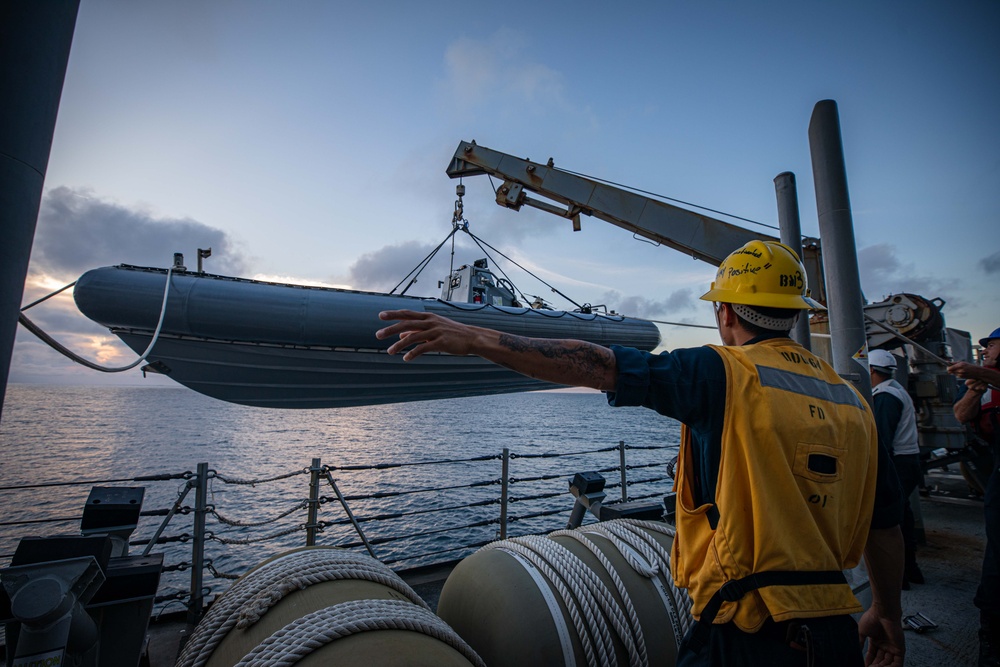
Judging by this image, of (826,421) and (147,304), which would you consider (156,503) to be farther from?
(826,421)

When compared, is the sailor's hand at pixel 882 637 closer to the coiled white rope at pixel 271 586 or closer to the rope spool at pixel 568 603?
the rope spool at pixel 568 603

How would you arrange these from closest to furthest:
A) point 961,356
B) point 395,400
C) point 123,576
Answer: point 123,576 → point 961,356 → point 395,400

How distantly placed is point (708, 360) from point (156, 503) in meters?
10.6

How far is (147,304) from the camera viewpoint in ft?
14.8

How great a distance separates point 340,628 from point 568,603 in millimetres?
755

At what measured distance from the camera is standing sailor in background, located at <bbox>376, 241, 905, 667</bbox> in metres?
0.89

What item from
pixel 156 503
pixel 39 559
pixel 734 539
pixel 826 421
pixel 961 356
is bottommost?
pixel 156 503

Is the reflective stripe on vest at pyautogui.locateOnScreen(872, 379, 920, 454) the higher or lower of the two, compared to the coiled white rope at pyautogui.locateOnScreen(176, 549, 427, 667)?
higher

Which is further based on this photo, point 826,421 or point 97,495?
point 97,495

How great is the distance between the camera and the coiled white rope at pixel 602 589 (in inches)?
55.9

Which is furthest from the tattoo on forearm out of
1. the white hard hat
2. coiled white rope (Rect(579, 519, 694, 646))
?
the white hard hat

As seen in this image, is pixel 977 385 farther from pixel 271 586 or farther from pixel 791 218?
pixel 271 586

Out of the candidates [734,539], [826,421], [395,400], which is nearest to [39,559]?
[734,539]

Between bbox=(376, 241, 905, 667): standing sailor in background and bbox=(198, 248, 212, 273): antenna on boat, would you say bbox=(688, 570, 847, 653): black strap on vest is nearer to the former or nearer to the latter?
bbox=(376, 241, 905, 667): standing sailor in background
